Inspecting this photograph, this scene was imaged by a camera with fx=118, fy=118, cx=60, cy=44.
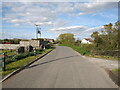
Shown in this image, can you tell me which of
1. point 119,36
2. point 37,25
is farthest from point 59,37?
point 119,36

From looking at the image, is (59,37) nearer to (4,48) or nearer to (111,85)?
(4,48)

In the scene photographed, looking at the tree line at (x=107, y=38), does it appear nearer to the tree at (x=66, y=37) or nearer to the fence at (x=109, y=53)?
the fence at (x=109, y=53)

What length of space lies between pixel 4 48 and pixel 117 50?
75.1 ft

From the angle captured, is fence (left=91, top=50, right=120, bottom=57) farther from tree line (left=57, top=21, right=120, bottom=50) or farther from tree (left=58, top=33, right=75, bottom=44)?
tree (left=58, top=33, right=75, bottom=44)

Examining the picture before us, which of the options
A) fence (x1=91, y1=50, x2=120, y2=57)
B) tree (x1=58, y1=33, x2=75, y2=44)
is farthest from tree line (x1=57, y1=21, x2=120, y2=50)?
tree (x1=58, y1=33, x2=75, y2=44)

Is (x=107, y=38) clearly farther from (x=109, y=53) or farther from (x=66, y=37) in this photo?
(x=66, y=37)

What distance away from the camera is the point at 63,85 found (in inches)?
194

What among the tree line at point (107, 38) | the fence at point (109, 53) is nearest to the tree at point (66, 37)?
the tree line at point (107, 38)

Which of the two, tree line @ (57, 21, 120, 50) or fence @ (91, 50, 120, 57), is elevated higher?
tree line @ (57, 21, 120, 50)

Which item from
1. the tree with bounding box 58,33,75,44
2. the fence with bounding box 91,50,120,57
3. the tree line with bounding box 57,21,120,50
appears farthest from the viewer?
the tree with bounding box 58,33,75,44

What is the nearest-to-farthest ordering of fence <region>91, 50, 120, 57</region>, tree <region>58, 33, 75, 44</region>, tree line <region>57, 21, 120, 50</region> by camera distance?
fence <region>91, 50, 120, 57</region> < tree line <region>57, 21, 120, 50</region> < tree <region>58, 33, 75, 44</region>

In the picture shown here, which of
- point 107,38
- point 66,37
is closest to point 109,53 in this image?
point 107,38

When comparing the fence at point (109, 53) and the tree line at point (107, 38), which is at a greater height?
the tree line at point (107, 38)

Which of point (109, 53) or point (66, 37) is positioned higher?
point (66, 37)
